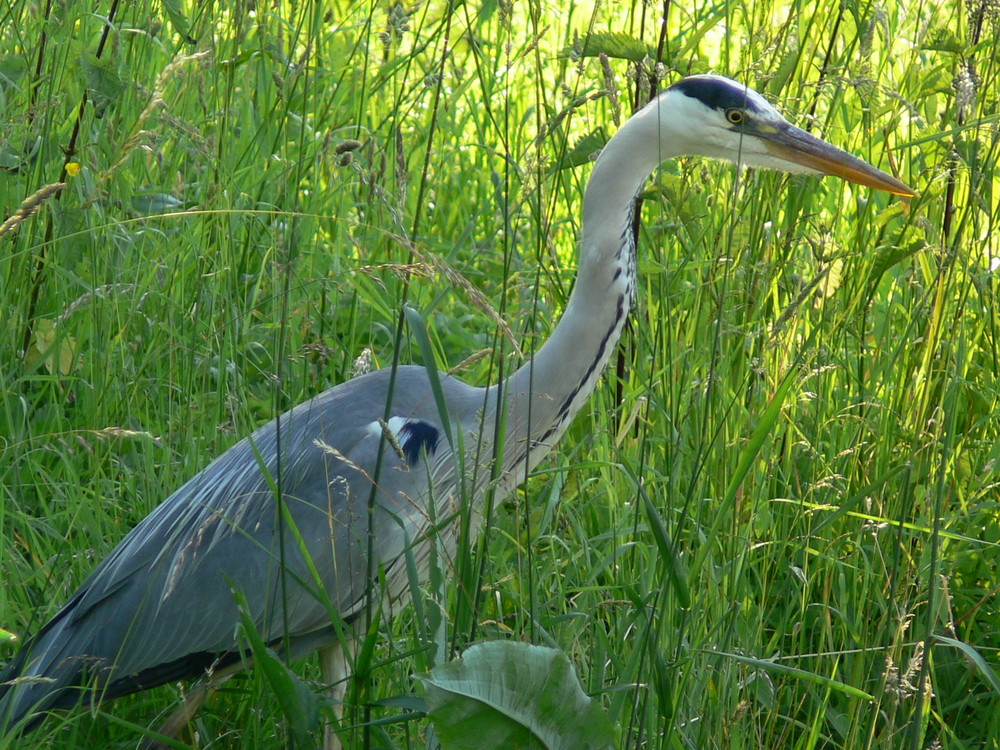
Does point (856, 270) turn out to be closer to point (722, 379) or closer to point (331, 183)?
point (722, 379)

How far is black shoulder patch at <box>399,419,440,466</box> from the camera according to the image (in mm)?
2586

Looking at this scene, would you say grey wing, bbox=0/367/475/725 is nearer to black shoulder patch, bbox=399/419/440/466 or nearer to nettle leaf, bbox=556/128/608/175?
black shoulder patch, bbox=399/419/440/466

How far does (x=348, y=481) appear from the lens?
7.84ft

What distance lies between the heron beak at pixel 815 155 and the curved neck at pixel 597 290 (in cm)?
24

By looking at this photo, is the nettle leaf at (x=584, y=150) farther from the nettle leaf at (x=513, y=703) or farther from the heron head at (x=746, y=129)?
the nettle leaf at (x=513, y=703)

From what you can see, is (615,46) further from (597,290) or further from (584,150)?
(597,290)

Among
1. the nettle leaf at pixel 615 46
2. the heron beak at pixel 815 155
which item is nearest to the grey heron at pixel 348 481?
the heron beak at pixel 815 155

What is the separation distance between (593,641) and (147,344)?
1.44 meters

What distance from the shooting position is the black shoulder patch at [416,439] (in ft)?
8.48

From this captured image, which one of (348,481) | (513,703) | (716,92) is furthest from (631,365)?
(513,703)

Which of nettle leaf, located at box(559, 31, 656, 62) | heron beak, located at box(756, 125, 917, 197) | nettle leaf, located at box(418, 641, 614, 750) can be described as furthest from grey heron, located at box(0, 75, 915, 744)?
nettle leaf, located at box(418, 641, 614, 750)

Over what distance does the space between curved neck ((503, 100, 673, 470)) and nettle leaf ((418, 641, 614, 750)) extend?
0.80 meters

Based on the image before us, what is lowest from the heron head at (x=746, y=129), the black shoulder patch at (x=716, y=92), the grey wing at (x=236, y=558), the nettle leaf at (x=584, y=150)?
the grey wing at (x=236, y=558)

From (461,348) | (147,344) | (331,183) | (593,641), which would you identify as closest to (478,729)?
(593,641)
